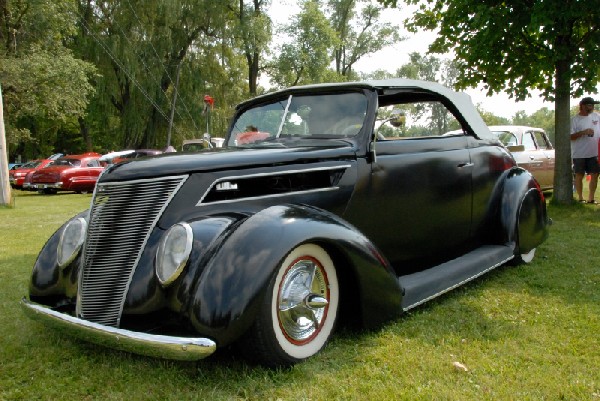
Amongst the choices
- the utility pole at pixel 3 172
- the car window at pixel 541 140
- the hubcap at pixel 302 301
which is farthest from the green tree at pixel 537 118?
the hubcap at pixel 302 301

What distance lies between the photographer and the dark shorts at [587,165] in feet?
29.7

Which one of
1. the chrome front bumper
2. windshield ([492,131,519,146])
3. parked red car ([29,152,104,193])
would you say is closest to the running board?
the chrome front bumper

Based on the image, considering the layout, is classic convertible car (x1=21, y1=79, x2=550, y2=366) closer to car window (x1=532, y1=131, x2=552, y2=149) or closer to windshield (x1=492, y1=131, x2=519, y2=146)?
windshield (x1=492, y1=131, x2=519, y2=146)

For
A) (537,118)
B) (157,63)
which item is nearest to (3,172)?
(157,63)

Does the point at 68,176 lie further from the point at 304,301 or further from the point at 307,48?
the point at 304,301

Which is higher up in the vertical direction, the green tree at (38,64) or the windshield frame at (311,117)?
the green tree at (38,64)

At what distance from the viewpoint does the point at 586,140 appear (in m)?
8.99

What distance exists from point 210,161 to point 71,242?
3.61ft

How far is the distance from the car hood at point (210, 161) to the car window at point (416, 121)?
1.78ft

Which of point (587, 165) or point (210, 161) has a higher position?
point (210, 161)

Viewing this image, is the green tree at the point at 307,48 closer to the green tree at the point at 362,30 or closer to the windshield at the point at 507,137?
the green tree at the point at 362,30

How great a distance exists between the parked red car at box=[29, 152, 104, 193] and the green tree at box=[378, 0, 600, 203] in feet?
44.7

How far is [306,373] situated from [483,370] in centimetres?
93

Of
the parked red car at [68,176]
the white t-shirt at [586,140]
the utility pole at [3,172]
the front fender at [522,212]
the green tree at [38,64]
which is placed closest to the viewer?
the front fender at [522,212]
